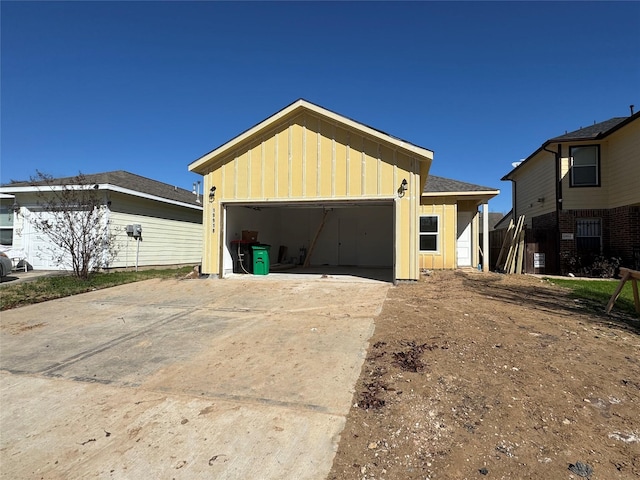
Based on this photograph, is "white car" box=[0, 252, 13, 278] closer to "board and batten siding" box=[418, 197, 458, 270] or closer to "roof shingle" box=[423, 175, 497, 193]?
"board and batten siding" box=[418, 197, 458, 270]

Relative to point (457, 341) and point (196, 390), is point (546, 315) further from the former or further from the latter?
point (196, 390)

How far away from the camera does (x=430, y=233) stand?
46.7 feet

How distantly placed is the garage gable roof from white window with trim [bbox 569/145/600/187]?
8248 millimetres

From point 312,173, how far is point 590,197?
11.1 metres

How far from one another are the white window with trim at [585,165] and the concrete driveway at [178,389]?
11793 millimetres

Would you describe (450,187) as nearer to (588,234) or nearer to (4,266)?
(588,234)

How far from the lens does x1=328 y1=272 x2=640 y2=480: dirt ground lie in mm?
2322

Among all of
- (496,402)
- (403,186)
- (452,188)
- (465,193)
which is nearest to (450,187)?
(452,188)

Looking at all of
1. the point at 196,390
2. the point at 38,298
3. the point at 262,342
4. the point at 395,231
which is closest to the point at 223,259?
the point at 38,298

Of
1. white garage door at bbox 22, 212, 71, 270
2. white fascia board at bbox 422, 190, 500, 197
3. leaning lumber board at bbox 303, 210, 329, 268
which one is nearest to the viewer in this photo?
white garage door at bbox 22, 212, 71, 270

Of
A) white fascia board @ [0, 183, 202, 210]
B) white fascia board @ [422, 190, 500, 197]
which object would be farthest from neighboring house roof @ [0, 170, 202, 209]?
white fascia board @ [422, 190, 500, 197]

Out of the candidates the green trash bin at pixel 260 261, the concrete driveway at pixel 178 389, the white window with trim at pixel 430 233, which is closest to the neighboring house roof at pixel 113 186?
the green trash bin at pixel 260 261

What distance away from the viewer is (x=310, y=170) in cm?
1033

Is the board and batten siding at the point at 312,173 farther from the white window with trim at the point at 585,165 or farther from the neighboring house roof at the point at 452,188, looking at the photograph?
the white window with trim at the point at 585,165
